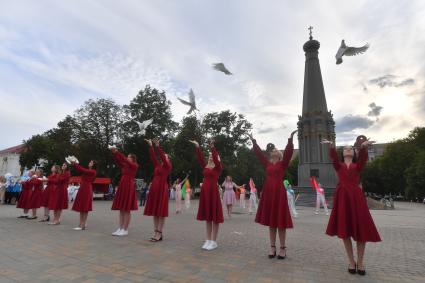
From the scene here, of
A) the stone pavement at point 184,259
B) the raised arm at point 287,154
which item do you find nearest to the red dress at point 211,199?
the stone pavement at point 184,259

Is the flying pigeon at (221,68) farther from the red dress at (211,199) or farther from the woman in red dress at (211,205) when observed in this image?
the red dress at (211,199)

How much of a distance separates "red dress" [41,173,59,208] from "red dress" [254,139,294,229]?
800cm

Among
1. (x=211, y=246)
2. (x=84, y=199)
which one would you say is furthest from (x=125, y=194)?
(x=211, y=246)

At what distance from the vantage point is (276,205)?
6.04 m

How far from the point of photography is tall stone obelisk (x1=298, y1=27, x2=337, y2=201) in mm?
31797

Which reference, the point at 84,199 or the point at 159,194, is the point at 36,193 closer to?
the point at 84,199

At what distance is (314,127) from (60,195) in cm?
2729

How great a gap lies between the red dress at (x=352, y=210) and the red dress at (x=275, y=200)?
35.9 inches

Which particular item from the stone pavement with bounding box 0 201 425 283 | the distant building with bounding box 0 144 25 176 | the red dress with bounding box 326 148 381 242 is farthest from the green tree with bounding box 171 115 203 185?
the distant building with bounding box 0 144 25 176

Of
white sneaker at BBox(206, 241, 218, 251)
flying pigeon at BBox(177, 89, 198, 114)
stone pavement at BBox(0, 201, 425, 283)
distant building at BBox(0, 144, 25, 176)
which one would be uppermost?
distant building at BBox(0, 144, 25, 176)

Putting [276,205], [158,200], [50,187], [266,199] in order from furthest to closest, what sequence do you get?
[50,187] < [158,200] < [266,199] < [276,205]

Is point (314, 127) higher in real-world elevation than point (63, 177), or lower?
higher

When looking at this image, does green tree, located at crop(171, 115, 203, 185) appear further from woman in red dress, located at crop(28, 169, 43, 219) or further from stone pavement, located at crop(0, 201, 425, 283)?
stone pavement, located at crop(0, 201, 425, 283)

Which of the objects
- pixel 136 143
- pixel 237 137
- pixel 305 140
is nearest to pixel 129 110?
pixel 136 143
